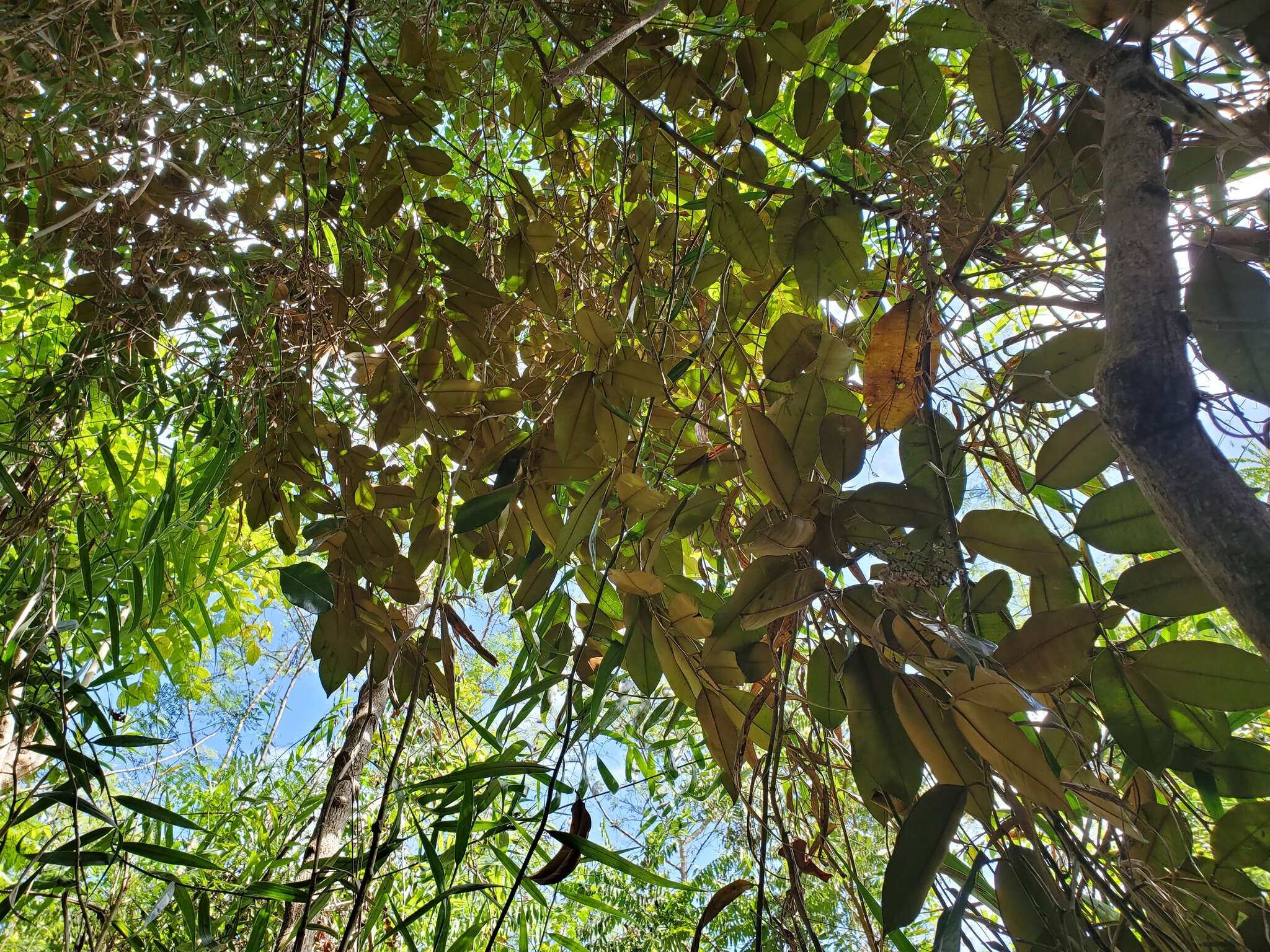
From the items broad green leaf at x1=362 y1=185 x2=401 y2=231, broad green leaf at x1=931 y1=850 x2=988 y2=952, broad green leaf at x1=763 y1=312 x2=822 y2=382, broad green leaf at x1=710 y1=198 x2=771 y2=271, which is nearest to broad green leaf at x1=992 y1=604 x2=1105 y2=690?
broad green leaf at x1=931 y1=850 x2=988 y2=952

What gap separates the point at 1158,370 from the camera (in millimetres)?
256

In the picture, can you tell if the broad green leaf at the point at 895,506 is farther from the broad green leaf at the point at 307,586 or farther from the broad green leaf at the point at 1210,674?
the broad green leaf at the point at 307,586

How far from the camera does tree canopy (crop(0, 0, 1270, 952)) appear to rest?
35 cm

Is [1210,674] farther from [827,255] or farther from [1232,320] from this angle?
[827,255]

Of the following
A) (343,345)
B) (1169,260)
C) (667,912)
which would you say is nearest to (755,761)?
(1169,260)

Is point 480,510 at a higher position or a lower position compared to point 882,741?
higher

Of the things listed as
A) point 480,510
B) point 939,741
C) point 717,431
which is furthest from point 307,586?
point 939,741

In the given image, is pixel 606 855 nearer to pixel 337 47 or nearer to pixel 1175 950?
pixel 1175 950

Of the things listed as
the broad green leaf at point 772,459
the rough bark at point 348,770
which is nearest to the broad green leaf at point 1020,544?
the broad green leaf at point 772,459

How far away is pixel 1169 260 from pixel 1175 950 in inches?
14.1

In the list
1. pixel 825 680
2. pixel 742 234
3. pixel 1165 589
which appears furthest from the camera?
pixel 742 234

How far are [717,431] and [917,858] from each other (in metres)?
0.26

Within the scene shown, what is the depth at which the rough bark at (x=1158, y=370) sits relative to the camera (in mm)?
232

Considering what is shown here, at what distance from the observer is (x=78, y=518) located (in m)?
0.80
